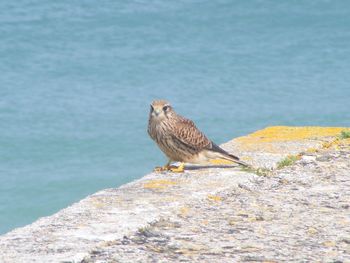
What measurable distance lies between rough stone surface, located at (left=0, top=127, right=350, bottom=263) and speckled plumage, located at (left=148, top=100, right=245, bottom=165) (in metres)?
0.47

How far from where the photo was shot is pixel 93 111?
18.4m

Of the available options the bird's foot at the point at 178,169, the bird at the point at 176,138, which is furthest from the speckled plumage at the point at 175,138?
the bird's foot at the point at 178,169

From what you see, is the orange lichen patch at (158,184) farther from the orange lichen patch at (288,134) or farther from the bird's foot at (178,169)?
the orange lichen patch at (288,134)

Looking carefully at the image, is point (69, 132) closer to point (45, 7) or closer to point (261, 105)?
point (261, 105)

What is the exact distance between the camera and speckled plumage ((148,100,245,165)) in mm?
7195

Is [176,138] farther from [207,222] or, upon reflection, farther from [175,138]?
[207,222]

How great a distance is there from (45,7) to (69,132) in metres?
4.49

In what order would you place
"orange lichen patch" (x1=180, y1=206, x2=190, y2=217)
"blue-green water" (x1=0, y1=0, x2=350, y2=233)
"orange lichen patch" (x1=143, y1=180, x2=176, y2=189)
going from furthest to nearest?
"blue-green water" (x1=0, y1=0, x2=350, y2=233) < "orange lichen patch" (x1=143, y1=180, x2=176, y2=189) < "orange lichen patch" (x1=180, y1=206, x2=190, y2=217)

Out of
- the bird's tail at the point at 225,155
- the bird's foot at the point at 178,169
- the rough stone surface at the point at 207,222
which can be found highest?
the bird's tail at the point at 225,155

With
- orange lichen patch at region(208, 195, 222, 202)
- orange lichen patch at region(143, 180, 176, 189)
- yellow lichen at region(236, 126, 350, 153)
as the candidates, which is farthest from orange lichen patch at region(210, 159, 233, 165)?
orange lichen patch at region(208, 195, 222, 202)

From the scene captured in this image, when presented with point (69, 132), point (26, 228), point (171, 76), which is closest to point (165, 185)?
point (26, 228)

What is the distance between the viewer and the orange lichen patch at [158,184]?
6.18m

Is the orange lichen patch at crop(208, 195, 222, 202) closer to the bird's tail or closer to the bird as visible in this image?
the bird's tail

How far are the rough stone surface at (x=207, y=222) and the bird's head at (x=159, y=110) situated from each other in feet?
2.14
